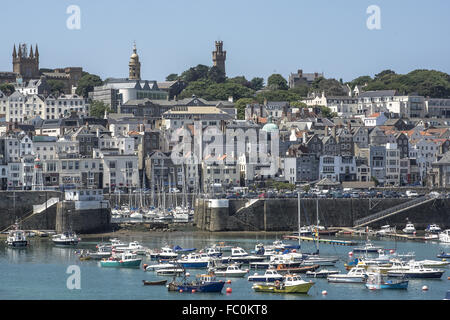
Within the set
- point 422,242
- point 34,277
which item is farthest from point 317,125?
point 34,277

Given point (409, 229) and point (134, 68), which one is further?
→ point (134, 68)

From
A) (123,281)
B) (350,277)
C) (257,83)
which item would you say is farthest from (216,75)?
(350,277)

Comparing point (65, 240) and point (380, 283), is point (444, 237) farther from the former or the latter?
point (65, 240)

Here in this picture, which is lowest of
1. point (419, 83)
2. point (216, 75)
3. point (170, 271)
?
point (170, 271)

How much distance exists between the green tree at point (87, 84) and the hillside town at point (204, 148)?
1662 cm

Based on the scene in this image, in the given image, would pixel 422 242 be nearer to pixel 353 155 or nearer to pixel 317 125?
pixel 353 155

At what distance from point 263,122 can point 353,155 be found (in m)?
18.7

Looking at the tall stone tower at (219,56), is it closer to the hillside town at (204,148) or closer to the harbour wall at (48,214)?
the hillside town at (204,148)

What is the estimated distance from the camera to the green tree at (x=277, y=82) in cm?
16325

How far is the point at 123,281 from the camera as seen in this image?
164 feet

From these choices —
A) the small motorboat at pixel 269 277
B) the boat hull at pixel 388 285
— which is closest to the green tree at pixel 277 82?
the small motorboat at pixel 269 277

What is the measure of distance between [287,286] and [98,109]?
91.4 meters
